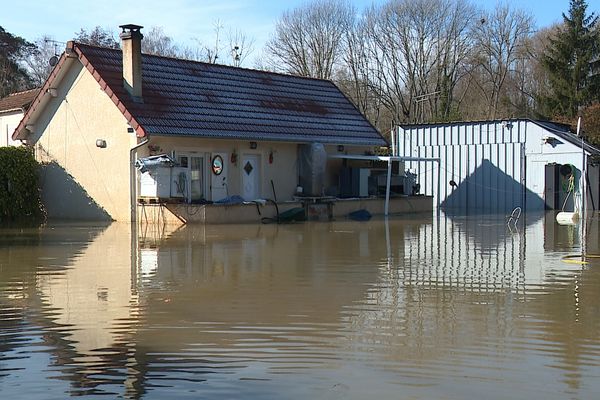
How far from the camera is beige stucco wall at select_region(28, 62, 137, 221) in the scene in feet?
79.6

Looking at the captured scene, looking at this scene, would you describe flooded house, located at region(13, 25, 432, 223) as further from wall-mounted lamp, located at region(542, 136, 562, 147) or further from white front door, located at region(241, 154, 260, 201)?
wall-mounted lamp, located at region(542, 136, 562, 147)

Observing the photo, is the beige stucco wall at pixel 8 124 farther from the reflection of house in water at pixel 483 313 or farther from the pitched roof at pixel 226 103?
the reflection of house in water at pixel 483 313

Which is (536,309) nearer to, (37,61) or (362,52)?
(362,52)

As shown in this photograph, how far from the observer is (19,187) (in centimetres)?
2506

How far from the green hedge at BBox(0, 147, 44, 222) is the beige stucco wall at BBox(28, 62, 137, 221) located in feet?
2.24

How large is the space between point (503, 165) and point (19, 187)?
1844 cm

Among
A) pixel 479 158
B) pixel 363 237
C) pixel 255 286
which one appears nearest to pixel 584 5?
pixel 479 158

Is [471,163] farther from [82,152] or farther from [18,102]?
[18,102]

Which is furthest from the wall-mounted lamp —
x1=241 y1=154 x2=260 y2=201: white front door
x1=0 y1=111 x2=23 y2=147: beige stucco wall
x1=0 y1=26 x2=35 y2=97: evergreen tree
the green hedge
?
x1=0 y1=26 x2=35 y2=97: evergreen tree

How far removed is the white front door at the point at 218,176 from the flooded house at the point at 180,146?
3 centimetres

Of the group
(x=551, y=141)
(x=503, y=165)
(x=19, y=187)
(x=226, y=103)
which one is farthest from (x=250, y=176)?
(x=551, y=141)

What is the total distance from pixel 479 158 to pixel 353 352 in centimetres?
2686

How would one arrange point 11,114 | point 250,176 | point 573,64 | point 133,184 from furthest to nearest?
point 573,64 < point 11,114 < point 250,176 < point 133,184

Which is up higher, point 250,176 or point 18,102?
point 18,102
